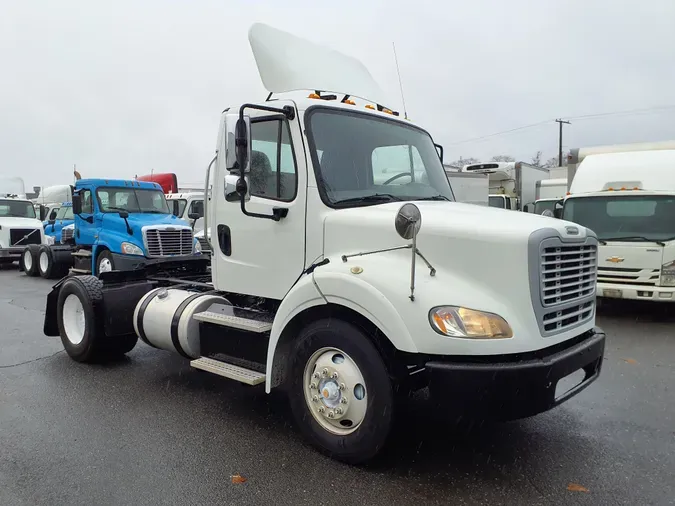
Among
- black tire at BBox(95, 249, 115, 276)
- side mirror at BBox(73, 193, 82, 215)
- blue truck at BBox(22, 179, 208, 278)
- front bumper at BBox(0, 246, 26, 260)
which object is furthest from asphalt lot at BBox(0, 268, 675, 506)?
front bumper at BBox(0, 246, 26, 260)

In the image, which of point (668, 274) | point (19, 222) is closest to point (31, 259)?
point (19, 222)

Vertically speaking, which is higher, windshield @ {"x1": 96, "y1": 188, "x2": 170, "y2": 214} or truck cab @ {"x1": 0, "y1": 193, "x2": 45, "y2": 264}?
windshield @ {"x1": 96, "y1": 188, "x2": 170, "y2": 214}

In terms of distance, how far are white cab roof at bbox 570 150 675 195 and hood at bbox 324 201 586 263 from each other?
21.1ft

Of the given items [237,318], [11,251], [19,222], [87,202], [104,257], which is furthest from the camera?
[19,222]

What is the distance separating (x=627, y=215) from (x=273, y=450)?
7.70m

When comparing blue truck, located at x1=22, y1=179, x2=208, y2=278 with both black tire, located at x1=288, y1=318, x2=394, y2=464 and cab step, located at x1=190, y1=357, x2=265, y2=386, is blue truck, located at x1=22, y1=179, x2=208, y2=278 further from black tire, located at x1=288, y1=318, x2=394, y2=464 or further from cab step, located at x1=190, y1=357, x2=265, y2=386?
black tire, located at x1=288, y1=318, x2=394, y2=464

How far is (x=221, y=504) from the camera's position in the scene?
3227 millimetres

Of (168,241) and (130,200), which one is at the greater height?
(130,200)

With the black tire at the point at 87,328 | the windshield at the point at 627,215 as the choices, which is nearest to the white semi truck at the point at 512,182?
the windshield at the point at 627,215

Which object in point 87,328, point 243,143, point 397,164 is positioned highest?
point 243,143

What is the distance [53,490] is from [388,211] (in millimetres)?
2820

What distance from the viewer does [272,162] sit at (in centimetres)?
424

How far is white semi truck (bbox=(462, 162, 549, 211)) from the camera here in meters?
20.0

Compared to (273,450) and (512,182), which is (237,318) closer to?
(273,450)
